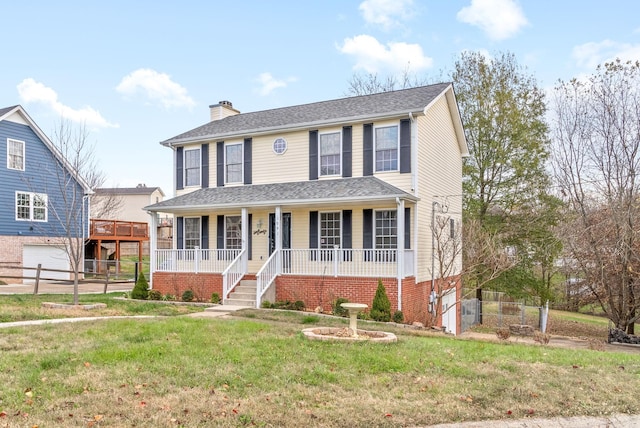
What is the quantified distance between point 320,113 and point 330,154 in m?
1.85

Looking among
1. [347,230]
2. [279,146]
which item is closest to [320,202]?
[347,230]

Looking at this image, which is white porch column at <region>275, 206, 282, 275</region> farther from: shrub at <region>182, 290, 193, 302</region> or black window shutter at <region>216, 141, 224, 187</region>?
black window shutter at <region>216, 141, 224, 187</region>

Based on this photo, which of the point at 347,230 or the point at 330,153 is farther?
the point at 330,153

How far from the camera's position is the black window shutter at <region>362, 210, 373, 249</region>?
52.5 feet

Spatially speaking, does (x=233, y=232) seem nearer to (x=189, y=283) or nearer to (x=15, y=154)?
(x=189, y=283)

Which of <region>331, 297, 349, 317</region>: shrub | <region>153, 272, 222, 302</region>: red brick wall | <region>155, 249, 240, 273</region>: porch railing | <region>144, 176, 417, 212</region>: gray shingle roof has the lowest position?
<region>331, 297, 349, 317</region>: shrub

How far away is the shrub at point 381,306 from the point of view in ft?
45.0

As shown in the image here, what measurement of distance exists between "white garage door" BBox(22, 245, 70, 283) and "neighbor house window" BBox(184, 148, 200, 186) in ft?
30.9

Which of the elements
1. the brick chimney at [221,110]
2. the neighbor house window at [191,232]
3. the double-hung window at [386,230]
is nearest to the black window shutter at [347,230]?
the double-hung window at [386,230]

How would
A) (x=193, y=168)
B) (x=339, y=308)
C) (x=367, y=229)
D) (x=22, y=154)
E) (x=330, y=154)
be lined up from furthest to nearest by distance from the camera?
1. (x=22, y=154)
2. (x=193, y=168)
3. (x=330, y=154)
4. (x=367, y=229)
5. (x=339, y=308)

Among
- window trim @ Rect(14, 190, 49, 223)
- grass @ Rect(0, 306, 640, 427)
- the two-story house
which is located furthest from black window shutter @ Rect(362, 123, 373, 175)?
window trim @ Rect(14, 190, 49, 223)

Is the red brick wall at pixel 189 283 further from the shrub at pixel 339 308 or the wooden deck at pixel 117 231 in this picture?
the wooden deck at pixel 117 231

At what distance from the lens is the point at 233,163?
18953 millimetres

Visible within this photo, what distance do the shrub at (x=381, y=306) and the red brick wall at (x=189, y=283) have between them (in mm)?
5423
